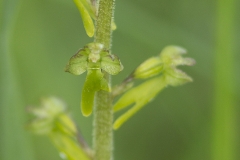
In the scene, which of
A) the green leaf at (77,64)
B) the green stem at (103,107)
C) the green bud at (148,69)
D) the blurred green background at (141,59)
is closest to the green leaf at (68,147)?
the green stem at (103,107)

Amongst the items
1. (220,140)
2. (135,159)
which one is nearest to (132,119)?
(135,159)

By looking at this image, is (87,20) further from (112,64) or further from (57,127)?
(57,127)

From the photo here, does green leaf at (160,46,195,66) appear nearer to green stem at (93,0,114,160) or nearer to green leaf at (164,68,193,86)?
green leaf at (164,68,193,86)

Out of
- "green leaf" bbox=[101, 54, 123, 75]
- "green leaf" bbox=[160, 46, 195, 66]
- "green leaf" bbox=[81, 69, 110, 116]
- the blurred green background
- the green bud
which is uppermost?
the blurred green background

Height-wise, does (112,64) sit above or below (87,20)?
below

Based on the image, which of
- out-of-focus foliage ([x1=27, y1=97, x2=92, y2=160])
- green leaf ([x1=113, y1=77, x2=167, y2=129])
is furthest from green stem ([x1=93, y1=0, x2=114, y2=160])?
out-of-focus foliage ([x1=27, y1=97, x2=92, y2=160])

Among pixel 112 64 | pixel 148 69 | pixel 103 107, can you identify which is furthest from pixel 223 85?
pixel 112 64

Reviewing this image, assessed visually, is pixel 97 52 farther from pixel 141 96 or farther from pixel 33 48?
pixel 33 48
